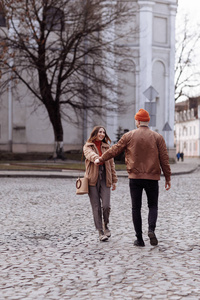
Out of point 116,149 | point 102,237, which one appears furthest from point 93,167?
point 102,237

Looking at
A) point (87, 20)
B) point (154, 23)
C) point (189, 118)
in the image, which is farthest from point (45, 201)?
point (189, 118)

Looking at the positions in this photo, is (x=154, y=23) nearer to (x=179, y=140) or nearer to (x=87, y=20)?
(x=87, y=20)

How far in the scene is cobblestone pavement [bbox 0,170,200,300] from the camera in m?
4.98

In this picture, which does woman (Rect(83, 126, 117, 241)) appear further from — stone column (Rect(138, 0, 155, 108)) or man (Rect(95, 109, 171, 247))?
stone column (Rect(138, 0, 155, 108))

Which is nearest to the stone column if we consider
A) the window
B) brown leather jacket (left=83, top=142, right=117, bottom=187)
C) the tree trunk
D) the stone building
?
the stone building

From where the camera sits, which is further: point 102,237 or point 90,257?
point 102,237

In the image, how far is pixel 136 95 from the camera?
135ft

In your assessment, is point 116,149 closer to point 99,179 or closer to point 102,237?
point 99,179

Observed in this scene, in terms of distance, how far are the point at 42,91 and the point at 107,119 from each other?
8285mm

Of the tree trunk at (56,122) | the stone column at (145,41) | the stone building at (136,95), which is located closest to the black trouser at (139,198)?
the tree trunk at (56,122)

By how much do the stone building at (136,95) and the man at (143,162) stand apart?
3265 centimetres

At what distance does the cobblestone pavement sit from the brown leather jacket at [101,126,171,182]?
0.94 metres

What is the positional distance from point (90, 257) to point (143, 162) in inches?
55.3

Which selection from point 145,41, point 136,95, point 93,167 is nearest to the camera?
point 93,167
